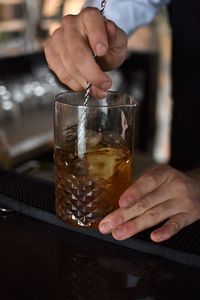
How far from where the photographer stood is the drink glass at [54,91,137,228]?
841 millimetres

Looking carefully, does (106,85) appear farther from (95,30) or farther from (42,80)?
(42,80)

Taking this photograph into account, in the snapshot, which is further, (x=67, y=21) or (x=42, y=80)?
(x=42, y=80)

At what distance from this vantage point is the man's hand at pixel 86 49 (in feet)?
2.88

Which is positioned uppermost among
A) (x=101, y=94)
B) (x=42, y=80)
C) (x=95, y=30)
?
(x=95, y=30)

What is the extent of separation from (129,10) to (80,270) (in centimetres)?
96

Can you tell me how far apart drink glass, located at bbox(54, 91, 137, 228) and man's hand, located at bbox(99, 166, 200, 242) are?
0.10 ft

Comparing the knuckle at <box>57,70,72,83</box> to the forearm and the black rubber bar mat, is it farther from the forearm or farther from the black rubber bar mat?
the forearm

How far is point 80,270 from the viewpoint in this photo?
79 centimetres

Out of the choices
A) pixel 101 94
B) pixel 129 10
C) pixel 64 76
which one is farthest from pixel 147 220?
pixel 129 10

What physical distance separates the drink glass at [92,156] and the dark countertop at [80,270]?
0.16ft

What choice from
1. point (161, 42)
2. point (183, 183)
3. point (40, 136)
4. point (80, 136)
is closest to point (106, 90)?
point (80, 136)

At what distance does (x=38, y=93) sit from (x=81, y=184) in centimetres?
247

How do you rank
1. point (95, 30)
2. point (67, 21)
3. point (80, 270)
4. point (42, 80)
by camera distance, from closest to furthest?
point (80, 270), point (95, 30), point (67, 21), point (42, 80)

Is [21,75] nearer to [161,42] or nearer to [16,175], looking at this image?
[161,42]
